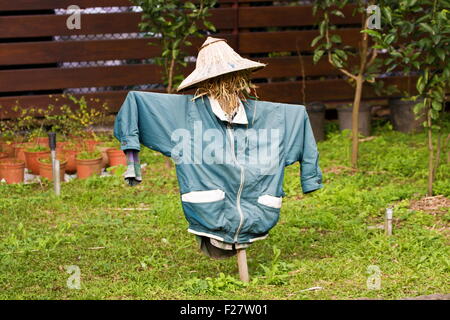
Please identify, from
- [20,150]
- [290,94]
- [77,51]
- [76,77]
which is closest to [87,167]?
[20,150]

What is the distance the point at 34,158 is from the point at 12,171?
500 mm

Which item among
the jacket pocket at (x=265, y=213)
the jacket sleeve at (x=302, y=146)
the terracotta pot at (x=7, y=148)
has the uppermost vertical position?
the jacket sleeve at (x=302, y=146)

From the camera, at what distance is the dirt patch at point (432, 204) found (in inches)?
284

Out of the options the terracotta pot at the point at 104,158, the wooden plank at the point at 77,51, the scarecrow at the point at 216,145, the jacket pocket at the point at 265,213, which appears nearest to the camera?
the scarecrow at the point at 216,145

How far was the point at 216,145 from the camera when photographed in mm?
5305

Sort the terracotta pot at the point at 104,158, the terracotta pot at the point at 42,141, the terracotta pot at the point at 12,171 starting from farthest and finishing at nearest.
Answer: the terracotta pot at the point at 42,141 → the terracotta pot at the point at 104,158 → the terracotta pot at the point at 12,171

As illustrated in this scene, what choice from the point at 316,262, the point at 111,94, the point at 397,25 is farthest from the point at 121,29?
the point at 316,262

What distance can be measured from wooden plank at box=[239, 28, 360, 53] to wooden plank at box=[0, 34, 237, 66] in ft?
1.03

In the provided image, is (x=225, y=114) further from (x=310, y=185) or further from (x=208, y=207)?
(x=310, y=185)

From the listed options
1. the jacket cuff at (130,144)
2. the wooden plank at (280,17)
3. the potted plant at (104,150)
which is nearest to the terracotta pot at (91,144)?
the potted plant at (104,150)

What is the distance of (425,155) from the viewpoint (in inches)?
367

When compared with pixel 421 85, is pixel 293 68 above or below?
below

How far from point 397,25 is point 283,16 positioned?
A: 3.60 meters

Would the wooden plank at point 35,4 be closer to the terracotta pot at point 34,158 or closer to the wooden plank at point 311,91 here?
the terracotta pot at point 34,158
